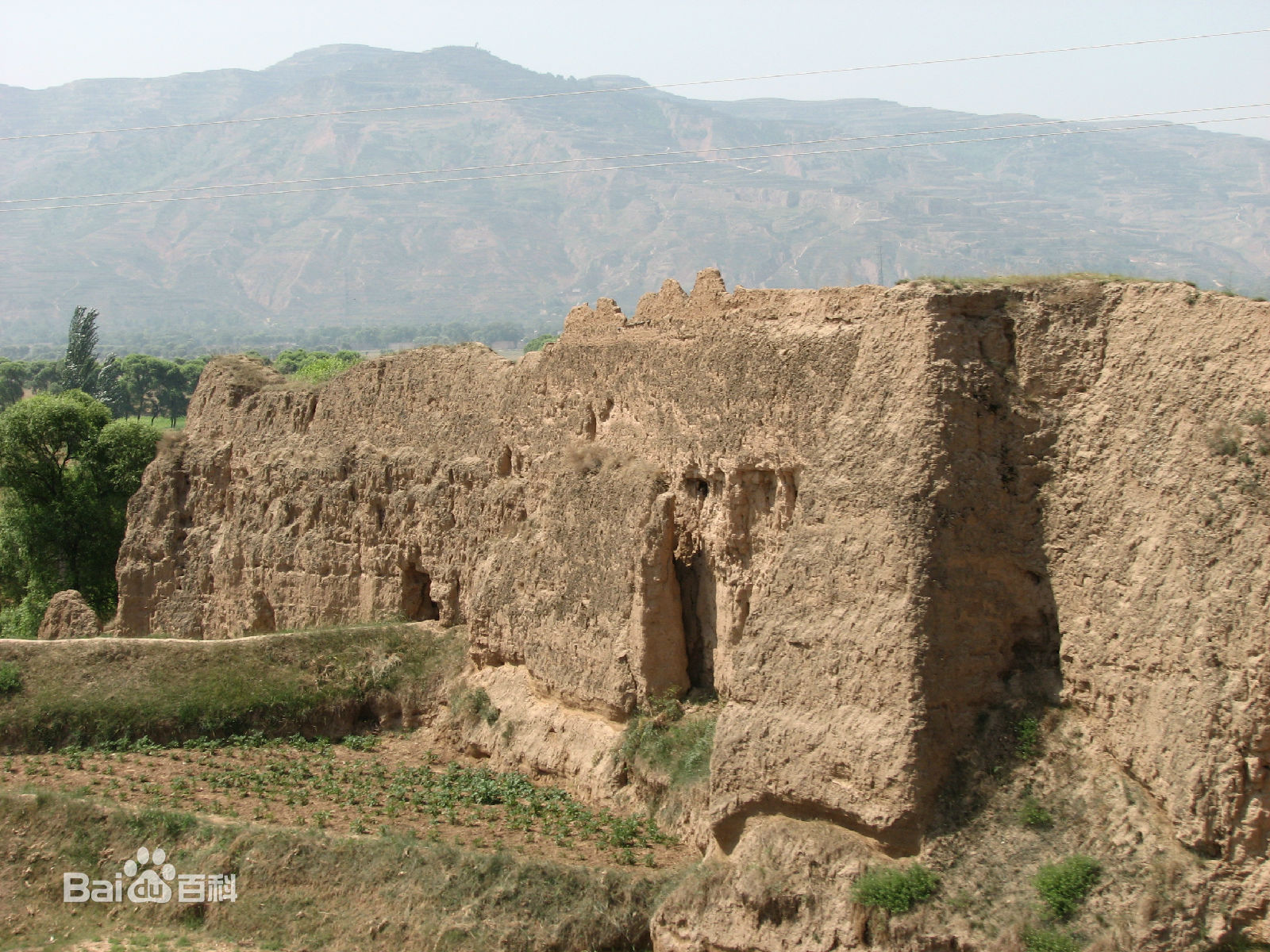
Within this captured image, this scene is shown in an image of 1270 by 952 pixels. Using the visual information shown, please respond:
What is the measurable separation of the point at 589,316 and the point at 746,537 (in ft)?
15.6

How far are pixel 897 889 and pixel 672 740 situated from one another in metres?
4.52

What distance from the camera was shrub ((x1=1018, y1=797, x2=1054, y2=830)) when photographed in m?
10.8

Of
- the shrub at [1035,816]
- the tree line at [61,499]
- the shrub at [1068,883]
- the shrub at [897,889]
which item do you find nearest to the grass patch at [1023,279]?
the shrub at [1035,816]

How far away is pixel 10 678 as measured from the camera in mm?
19812

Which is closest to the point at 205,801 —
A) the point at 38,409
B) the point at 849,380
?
the point at 849,380

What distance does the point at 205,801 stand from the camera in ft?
54.5

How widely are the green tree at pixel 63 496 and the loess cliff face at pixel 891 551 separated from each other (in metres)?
15.4

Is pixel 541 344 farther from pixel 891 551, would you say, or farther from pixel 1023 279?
pixel 891 551

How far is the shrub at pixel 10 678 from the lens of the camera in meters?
19.7

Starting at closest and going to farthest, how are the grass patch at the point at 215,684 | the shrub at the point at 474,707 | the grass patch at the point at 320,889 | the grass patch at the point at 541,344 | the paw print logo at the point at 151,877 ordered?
the grass patch at the point at 320,889, the paw print logo at the point at 151,877, the shrub at the point at 474,707, the grass patch at the point at 541,344, the grass patch at the point at 215,684

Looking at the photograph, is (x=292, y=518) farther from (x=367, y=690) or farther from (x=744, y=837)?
(x=744, y=837)

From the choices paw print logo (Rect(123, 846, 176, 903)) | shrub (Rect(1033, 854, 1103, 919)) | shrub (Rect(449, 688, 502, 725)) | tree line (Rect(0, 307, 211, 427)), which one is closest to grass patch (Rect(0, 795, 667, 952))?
paw print logo (Rect(123, 846, 176, 903))

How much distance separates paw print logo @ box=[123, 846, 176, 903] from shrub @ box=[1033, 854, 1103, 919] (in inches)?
395

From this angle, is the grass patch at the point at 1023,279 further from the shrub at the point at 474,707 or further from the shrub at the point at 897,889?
the shrub at the point at 474,707
